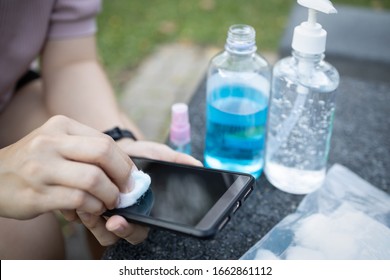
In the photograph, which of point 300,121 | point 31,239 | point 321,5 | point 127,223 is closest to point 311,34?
point 321,5

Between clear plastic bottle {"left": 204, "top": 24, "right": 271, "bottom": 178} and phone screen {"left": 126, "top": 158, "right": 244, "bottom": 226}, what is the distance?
0.48ft

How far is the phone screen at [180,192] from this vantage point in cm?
78

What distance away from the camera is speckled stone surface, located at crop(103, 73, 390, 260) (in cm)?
87

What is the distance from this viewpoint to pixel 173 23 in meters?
3.21

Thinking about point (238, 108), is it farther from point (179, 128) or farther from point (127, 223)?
point (127, 223)

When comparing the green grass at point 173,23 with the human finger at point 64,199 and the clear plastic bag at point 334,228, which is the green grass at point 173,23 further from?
the human finger at point 64,199

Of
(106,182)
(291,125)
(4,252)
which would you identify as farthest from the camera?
(291,125)

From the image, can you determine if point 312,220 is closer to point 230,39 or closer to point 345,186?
point 345,186

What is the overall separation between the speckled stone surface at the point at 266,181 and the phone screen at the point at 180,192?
0.10 m

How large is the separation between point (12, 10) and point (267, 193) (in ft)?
2.21

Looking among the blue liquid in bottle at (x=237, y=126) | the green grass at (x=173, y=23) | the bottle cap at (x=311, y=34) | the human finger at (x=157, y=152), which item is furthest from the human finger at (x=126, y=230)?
the green grass at (x=173, y=23)

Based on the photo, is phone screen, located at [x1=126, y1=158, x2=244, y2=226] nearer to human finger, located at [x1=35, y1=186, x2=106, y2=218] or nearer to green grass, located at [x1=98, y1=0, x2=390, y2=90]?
human finger, located at [x1=35, y1=186, x2=106, y2=218]

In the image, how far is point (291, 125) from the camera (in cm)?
98
